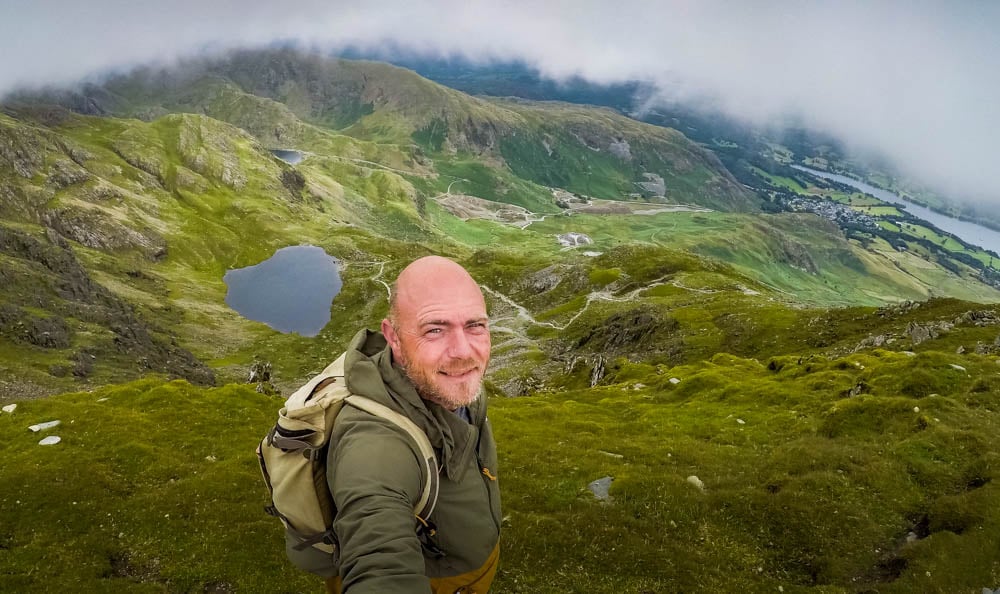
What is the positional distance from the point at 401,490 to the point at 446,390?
4.96 feet

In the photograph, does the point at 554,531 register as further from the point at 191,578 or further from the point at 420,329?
the point at 420,329

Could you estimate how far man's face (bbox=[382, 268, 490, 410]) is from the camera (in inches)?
281

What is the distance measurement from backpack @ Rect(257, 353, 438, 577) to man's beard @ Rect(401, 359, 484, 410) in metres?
0.54

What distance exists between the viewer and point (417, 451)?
667 cm

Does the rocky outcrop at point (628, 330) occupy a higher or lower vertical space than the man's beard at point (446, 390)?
lower

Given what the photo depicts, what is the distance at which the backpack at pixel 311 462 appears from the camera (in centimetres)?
652

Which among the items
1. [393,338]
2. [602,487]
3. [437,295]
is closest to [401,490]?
[393,338]

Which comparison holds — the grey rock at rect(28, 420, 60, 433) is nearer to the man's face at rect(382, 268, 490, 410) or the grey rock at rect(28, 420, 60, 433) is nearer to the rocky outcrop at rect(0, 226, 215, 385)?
the man's face at rect(382, 268, 490, 410)

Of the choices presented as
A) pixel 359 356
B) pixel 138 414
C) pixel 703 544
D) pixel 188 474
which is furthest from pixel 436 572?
pixel 138 414

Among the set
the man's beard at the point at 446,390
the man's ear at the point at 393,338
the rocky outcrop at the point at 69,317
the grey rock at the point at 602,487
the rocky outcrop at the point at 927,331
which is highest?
the man's ear at the point at 393,338

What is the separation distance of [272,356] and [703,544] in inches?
6809

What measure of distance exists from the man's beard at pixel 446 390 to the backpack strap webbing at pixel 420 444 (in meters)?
0.53

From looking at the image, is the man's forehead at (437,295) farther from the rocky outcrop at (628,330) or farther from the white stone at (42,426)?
the rocky outcrop at (628,330)

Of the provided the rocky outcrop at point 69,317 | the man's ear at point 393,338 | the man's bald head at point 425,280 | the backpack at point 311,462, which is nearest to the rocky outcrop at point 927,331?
the man's bald head at point 425,280
